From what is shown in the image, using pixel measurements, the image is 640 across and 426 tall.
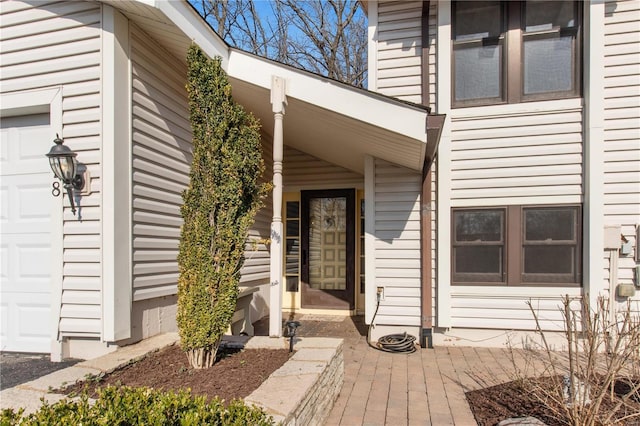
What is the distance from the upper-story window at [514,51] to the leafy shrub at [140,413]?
4.24 metres

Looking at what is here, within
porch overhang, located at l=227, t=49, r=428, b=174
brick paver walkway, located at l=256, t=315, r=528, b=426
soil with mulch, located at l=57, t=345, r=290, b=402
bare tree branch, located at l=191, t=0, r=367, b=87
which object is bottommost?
brick paver walkway, located at l=256, t=315, r=528, b=426

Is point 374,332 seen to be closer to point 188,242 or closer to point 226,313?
point 226,313

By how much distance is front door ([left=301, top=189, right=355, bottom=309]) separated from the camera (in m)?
6.37

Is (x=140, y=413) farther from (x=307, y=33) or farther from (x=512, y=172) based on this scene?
(x=307, y=33)

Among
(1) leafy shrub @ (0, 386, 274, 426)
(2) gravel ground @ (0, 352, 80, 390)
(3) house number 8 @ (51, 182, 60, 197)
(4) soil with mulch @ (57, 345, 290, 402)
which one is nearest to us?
(1) leafy shrub @ (0, 386, 274, 426)

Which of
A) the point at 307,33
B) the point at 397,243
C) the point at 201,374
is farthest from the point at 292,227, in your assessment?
the point at 307,33

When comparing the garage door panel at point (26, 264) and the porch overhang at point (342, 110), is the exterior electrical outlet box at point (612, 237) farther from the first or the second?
the garage door panel at point (26, 264)

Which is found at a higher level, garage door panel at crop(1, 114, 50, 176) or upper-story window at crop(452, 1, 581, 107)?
upper-story window at crop(452, 1, 581, 107)

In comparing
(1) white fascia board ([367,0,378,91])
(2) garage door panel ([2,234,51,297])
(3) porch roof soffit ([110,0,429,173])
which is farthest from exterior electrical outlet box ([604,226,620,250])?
(2) garage door panel ([2,234,51,297])

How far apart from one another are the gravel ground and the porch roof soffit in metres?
3.14

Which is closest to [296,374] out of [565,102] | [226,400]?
[226,400]

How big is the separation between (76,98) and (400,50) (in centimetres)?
366

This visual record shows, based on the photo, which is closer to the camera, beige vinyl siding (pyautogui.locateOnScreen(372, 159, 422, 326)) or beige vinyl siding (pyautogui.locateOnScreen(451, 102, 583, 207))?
beige vinyl siding (pyautogui.locateOnScreen(451, 102, 583, 207))

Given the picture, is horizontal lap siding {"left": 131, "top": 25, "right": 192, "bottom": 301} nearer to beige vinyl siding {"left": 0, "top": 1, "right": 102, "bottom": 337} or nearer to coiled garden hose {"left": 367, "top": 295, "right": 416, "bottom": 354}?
beige vinyl siding {"left": 0, "top": 1, "right": 102, "bottom": 337}
